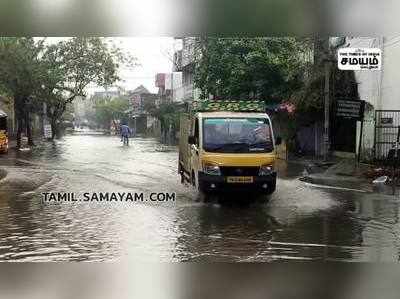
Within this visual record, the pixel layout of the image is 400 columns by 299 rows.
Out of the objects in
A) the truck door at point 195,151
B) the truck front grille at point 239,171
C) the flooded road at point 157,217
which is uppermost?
the truck door at point 195,151

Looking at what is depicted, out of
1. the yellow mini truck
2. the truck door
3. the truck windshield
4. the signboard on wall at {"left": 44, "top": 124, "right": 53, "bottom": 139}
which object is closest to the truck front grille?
the yellow mini truck

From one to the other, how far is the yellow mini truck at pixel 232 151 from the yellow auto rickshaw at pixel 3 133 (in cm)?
267

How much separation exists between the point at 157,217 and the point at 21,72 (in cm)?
325

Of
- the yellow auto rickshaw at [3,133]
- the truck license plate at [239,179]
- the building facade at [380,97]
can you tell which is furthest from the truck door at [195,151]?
the yellow auto rickshaw at [3,133]

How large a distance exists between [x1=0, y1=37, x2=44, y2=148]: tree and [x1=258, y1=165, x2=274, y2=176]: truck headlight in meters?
3.74

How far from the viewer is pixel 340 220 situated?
8406mm

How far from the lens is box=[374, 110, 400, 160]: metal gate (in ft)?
30.9

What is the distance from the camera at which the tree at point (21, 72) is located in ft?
28.7

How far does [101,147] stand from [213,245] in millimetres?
2690

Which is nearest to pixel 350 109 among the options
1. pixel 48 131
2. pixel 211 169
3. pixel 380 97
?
pixel 380 97

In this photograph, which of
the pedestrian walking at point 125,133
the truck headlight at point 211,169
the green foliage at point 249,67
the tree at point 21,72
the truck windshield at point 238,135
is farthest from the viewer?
the pedestrian walking at point 125,133

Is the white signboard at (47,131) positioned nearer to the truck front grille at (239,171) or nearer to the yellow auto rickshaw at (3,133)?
the yellow auto rickshaw at (3,133)

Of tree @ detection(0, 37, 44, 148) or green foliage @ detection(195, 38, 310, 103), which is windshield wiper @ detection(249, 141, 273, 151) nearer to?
green foliage @ detection(195, 38, 310, 103)

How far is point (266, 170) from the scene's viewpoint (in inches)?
338
